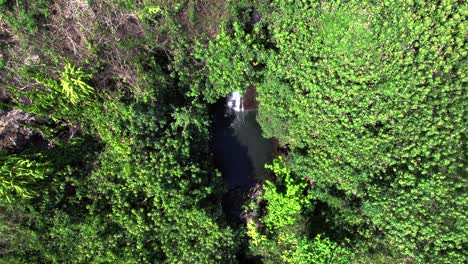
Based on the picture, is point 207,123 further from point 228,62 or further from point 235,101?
point 235,101

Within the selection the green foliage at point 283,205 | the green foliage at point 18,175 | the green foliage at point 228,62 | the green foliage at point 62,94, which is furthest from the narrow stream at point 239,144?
the green foliage at point 18,175

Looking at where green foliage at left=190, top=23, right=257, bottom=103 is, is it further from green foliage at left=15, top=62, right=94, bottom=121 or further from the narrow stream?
green foliage at left=15, top=62, right=94, bottom=121

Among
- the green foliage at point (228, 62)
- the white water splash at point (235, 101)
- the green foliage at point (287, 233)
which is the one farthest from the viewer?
the white water splash at point (235, 101)

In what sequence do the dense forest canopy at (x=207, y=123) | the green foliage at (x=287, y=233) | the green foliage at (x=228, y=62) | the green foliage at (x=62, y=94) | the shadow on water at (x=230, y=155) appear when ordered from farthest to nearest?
1. the shadow on water at (x=230, y=155)
2. the green foliage at (x=287, y=233)
3. the green foliage at (x=228, y=62)
4. the green foliage at (x=62, y=94)
5. the dense forest canopy at (x=207, y=123)

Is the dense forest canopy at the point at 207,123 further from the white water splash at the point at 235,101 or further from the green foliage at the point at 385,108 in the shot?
the white water splash at the point at 235,101

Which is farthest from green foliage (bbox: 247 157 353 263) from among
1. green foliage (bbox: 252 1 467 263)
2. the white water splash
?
the white water splash

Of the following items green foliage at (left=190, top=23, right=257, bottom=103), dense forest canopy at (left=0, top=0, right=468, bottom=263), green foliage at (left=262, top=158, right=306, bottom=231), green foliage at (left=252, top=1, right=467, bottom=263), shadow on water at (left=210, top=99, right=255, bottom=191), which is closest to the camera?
green foliage at (left=252, top=1, right=467, bottom=263)

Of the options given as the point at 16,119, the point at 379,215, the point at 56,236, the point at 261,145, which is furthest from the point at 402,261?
the point at 16,119
